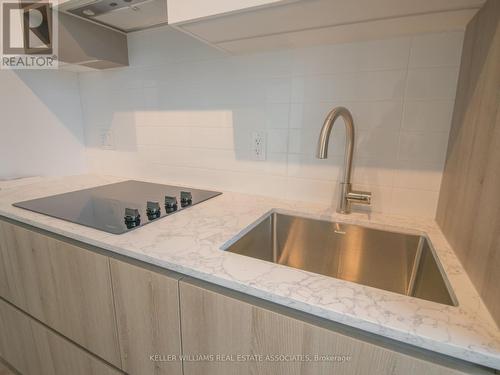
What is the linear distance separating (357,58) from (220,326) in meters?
0.97

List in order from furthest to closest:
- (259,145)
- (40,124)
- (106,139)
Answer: (106,139)
(40,124)
(259,145)

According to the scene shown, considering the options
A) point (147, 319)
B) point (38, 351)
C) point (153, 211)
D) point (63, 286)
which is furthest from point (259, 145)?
point (38, 351)

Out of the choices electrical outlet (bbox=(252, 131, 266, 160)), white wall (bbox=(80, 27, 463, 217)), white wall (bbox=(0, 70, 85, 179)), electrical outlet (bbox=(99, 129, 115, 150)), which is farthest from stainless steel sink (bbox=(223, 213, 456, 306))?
white wall (bbox=(0, 70, 85, 179))

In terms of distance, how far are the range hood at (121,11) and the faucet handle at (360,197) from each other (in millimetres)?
1014

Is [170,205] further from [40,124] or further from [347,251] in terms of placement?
[40,124]

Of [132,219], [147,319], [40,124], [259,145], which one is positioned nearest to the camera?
[147,319]

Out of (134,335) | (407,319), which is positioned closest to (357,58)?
(407,319)

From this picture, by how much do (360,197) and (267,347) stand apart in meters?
0.60

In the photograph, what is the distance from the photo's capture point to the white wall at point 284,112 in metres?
0.88

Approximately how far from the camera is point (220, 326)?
608mm

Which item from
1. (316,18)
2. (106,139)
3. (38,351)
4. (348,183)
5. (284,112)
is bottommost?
(38,351)

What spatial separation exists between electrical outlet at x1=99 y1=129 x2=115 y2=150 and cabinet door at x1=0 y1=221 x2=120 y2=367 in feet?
2.41

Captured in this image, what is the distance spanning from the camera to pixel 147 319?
721 millimetres

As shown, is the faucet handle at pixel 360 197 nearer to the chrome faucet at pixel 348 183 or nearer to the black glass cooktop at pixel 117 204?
the chrome faucet at pixel 348 183
